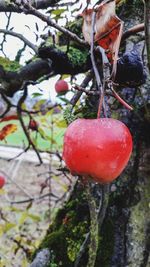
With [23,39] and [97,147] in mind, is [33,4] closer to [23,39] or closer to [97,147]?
[23,39]

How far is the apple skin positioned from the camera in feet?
1.52

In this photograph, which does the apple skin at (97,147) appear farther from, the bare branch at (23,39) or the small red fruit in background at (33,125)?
the small red fruit in background at (33,125)

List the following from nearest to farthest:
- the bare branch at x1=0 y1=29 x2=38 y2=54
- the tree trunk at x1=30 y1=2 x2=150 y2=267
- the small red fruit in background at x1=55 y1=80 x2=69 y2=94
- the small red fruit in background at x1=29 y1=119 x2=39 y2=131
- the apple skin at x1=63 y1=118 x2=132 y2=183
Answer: the apple skin at x1=63 y1=118 x2=132 y2=183
the tree trunk at x1=30 y1=2 x2=150 y2=267
the bare branch at x1=0 y1=29 x2=38 y2=54
the small red fruit in background at x1=55 y1=80 x2=69 y2=94
the small red fruit in background at x1=29 y1=119 x2=39 y2=131

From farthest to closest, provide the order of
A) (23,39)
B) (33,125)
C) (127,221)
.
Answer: (33,125) → (23,39) → (127,221)

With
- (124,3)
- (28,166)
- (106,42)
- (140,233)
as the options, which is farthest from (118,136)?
(28,166)

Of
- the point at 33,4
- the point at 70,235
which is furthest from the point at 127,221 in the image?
the point at 33,4

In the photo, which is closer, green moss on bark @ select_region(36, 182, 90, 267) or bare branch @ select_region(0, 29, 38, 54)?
green moss on bark @ select_region(36, 182, 90, 267)

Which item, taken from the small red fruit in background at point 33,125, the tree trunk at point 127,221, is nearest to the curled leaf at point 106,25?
the tree trunk at point 127,221

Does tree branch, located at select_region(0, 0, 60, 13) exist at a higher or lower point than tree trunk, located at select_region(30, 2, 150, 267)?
higher

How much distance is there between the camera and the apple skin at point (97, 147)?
1.52 ft

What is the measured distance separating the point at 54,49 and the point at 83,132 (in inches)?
18.8

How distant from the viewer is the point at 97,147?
18.2 inches

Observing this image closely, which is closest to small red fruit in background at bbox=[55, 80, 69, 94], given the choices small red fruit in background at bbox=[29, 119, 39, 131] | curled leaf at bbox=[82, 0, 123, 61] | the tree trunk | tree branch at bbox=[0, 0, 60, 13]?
small red fruit in background at bbox=[29, 119, 39, 131]

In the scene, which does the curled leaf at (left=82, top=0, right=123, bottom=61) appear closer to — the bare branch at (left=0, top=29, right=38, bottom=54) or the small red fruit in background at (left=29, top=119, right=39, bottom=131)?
the bare branch at (left=0, top=29, right=38, bottom=54)
